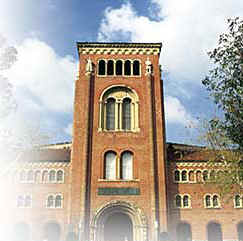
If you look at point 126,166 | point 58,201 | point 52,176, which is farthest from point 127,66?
point 58,201

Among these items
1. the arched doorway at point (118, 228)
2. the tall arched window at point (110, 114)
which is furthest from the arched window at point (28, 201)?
the tall arched window at point (110, 114)

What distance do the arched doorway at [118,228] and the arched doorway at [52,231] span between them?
15.3 feet

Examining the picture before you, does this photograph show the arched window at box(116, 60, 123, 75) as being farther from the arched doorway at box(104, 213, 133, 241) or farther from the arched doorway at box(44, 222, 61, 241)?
the arched doorway at box(44, 222, 61, 241)

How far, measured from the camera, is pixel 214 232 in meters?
32.9

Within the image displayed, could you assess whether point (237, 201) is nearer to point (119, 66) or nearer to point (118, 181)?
point (118, 181)

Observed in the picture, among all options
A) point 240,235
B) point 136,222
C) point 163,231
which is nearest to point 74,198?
point 136,222

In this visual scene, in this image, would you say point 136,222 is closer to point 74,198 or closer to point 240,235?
point 74,198

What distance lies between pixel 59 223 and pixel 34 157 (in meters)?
7.74

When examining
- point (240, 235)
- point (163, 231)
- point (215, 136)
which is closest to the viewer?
point (215, 136)

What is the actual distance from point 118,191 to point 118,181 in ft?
3.13

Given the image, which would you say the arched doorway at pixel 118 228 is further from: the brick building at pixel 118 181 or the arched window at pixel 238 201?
the arched window at pixel 238 201

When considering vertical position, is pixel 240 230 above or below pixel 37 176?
below

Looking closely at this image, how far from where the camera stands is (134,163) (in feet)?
109

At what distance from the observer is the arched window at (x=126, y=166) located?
108 feet
